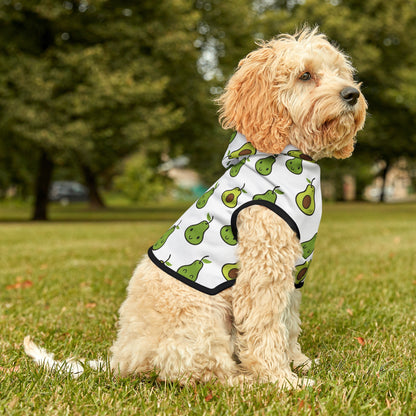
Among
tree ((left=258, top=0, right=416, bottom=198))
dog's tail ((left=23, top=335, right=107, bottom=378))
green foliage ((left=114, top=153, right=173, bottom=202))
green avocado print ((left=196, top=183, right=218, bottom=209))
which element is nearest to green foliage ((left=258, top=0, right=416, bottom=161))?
tree ((left=258, top=0, right=416, bottom=198))

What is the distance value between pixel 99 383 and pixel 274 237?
141 centimetres

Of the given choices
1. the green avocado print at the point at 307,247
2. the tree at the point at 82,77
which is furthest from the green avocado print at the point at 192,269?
the tree at the point at 82,77

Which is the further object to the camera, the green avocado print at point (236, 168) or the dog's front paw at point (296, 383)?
the green avocado print at point (236, 168)

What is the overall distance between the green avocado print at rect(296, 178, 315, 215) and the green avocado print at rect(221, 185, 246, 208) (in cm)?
35

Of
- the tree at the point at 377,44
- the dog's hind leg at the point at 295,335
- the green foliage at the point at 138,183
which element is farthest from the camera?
the green foliage at the point at 138,183

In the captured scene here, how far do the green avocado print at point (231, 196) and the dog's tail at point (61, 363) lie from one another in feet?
4.53

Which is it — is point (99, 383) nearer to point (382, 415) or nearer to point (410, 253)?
point (382, 415)

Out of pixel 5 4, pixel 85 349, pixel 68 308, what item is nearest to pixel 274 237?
pixel 85 349

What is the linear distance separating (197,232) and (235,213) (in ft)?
0.92

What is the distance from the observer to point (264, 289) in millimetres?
2936

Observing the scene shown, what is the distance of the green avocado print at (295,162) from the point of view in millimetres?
3051

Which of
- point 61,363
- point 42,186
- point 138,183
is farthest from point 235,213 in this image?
point 138,183

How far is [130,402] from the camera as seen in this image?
2701mm

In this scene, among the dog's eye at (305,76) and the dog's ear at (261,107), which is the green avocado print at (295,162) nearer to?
the dog's ear at (261,107)
